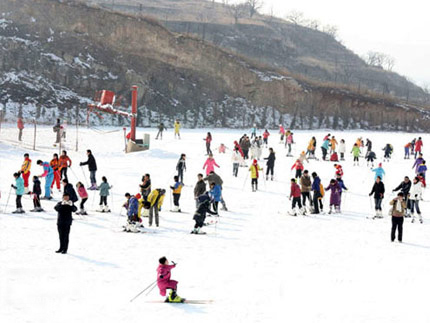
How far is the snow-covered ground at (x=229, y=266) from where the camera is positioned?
8492mm

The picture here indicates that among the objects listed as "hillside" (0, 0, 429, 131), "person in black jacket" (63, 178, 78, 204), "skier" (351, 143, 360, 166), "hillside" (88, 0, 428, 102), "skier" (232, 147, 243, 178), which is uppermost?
"hillside" (88, 0, 428, 102)

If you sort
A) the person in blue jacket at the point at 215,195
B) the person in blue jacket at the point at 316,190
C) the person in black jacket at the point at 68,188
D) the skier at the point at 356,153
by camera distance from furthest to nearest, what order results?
the skier at the point at 356,153
the person in blue jacket at the point at 316,190
the person in blue jacket at the point at 215,195
the person in black jacket at the point at 68,188

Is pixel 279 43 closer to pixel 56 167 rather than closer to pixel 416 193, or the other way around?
pixel 56 167

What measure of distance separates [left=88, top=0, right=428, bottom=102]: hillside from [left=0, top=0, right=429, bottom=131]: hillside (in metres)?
19.6

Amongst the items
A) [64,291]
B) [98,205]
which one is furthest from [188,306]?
[98,205]

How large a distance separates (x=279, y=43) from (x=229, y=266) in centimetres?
8942

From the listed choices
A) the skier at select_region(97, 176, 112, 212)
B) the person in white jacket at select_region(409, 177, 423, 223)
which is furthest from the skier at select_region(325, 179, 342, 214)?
the skier at select_region(97, 176, 112, 212)

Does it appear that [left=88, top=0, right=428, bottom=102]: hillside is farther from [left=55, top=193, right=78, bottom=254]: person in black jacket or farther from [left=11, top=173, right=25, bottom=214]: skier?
[left=55, top=193, right=78, bottom=254]: person in black jacket

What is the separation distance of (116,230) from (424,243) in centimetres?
750

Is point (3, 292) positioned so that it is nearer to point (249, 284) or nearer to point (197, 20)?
point (249, 284)

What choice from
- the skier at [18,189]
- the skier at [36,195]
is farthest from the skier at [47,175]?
the skier at [18,189]

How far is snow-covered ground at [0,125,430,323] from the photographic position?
27.9 feet

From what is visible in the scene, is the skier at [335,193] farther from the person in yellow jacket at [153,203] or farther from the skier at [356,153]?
the skier at [356,153]

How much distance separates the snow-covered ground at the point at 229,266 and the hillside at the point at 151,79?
36211 mm
